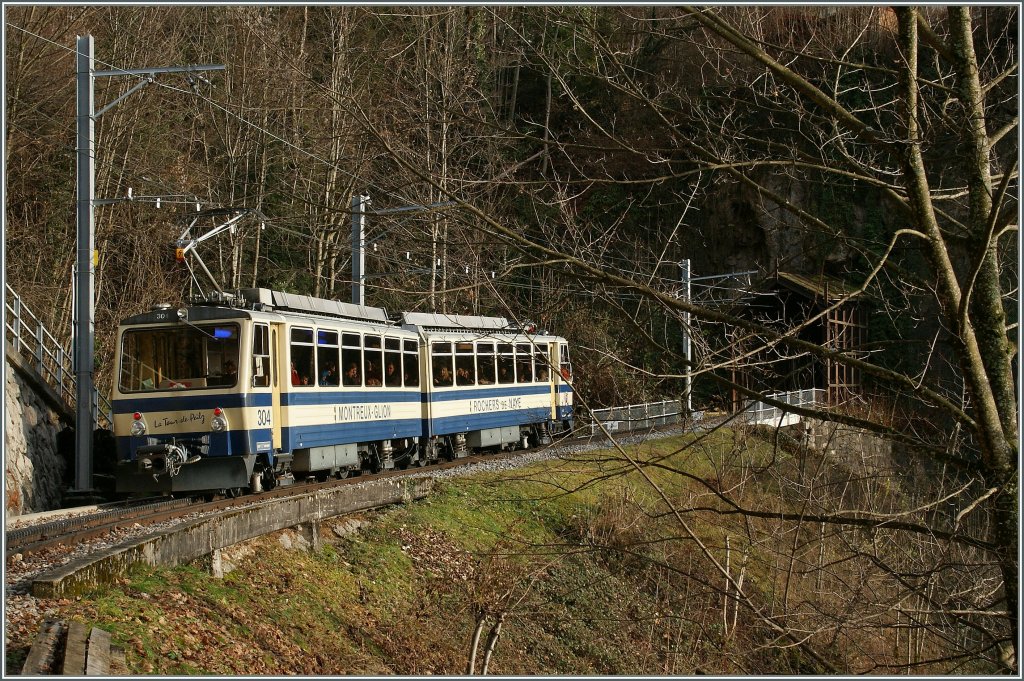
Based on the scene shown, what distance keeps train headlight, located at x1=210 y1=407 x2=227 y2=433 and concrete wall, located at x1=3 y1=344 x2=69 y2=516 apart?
2.62 m

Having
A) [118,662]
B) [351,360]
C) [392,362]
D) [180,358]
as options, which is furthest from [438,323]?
[118,662]

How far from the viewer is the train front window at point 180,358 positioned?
14.1 metres

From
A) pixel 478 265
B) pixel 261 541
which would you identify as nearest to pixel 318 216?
pixel 478 265

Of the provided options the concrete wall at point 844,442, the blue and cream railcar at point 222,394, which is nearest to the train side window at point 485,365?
the blue and cream railcar at point 222,394

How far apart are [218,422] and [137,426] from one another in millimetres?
1111

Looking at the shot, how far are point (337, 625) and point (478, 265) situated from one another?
6446 millimetres

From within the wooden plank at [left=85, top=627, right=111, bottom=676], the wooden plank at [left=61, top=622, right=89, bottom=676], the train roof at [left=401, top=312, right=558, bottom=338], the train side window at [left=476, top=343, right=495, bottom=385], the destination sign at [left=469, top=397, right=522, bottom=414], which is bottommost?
the wooden plank at [left=85, top=627, right=111, bottom=676]

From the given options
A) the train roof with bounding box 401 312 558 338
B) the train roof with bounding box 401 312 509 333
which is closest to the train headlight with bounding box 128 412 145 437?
the train roof with bounding box 401 312 558 338

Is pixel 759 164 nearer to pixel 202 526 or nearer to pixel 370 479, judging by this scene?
pixel 202 526

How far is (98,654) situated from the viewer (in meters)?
6.81

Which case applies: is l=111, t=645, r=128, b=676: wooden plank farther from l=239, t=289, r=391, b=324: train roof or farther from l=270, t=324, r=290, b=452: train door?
l=239, t=289, r=391, b=324: train roof

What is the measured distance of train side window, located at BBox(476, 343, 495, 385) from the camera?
21203mm

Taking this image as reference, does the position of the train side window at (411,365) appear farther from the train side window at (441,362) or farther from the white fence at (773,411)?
the white fence at (773,411)

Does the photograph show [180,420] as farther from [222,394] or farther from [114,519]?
[114,519]
